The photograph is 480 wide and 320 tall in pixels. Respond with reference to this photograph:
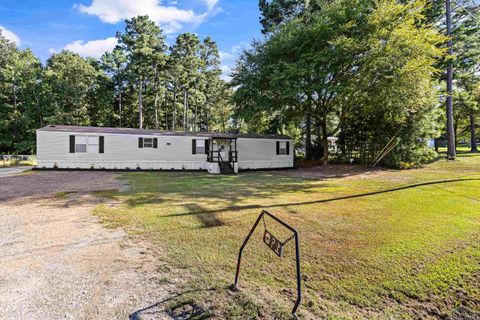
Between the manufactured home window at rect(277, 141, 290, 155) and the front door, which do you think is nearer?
the front door

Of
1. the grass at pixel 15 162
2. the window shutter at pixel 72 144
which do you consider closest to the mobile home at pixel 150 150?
the window shutter at pixel 72 144

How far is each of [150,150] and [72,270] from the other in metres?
13.2

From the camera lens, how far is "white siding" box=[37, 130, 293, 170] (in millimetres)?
14227

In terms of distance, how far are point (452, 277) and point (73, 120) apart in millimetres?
28934

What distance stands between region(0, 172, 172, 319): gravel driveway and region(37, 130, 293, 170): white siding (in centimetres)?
984

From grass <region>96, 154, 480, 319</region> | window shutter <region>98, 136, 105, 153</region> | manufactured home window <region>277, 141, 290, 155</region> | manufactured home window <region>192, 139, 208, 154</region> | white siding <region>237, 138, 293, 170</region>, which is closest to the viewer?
grass <region>96, 154, 480, 319</region>

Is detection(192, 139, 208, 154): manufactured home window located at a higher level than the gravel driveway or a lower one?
higher

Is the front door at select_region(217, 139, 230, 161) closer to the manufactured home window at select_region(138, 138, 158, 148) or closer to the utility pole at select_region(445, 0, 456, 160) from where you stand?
the manufactured home window at select_region(138, 138, 158, 148)

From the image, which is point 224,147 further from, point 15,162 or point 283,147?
point 15,162

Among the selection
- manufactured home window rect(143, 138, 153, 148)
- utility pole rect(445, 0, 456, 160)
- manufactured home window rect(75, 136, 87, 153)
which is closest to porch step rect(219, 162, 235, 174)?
manufactured home window rect(143, 138, 153, 148)

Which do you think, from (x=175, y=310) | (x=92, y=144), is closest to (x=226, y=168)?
(x=92, y=144)

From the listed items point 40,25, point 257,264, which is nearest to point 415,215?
point 257,264

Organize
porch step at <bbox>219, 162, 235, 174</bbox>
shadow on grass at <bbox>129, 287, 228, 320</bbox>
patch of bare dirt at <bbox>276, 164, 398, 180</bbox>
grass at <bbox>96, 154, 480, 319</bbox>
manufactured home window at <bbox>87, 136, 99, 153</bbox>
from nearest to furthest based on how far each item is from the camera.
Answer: shadow on grass at <bbox>129, 287, 228, 320</bbox>, grass at <bbox>96, 154, 480, 319</bbox>, patch of bare dirt at <bbox>276, 164, 398, 180</bbox>, manufactured home window at <bbox>87, 136, 99, 153</bbox>, porch step at <bbox>219, 162, 235, 174</bbox>

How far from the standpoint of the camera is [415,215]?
5.53m
